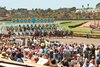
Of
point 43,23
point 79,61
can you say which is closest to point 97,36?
point 43,23

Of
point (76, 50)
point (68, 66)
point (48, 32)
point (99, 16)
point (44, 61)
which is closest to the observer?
point (44, 61)

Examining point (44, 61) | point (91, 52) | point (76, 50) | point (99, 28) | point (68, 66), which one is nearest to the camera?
point (44, 61)

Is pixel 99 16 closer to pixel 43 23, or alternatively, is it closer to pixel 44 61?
pixel 43 23

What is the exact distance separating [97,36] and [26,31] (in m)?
9.06

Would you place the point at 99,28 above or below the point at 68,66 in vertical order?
below

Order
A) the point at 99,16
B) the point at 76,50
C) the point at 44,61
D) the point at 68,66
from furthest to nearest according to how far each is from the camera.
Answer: the point at 99,16 → the point at 76,50 → the point at 68,66 → the point at 44,61

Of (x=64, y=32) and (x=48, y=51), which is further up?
(x=48, y=51)

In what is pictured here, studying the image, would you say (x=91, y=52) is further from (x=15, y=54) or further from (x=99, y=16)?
(x=99, y=16)

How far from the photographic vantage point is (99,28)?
57.8 m

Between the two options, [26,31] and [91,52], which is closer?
[91,52]

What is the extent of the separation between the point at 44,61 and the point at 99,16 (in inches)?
4229

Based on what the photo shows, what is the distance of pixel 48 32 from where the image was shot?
39.8 meters

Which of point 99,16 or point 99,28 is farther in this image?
point 99,16

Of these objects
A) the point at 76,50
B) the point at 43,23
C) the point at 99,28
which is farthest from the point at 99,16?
the point at 76,50
